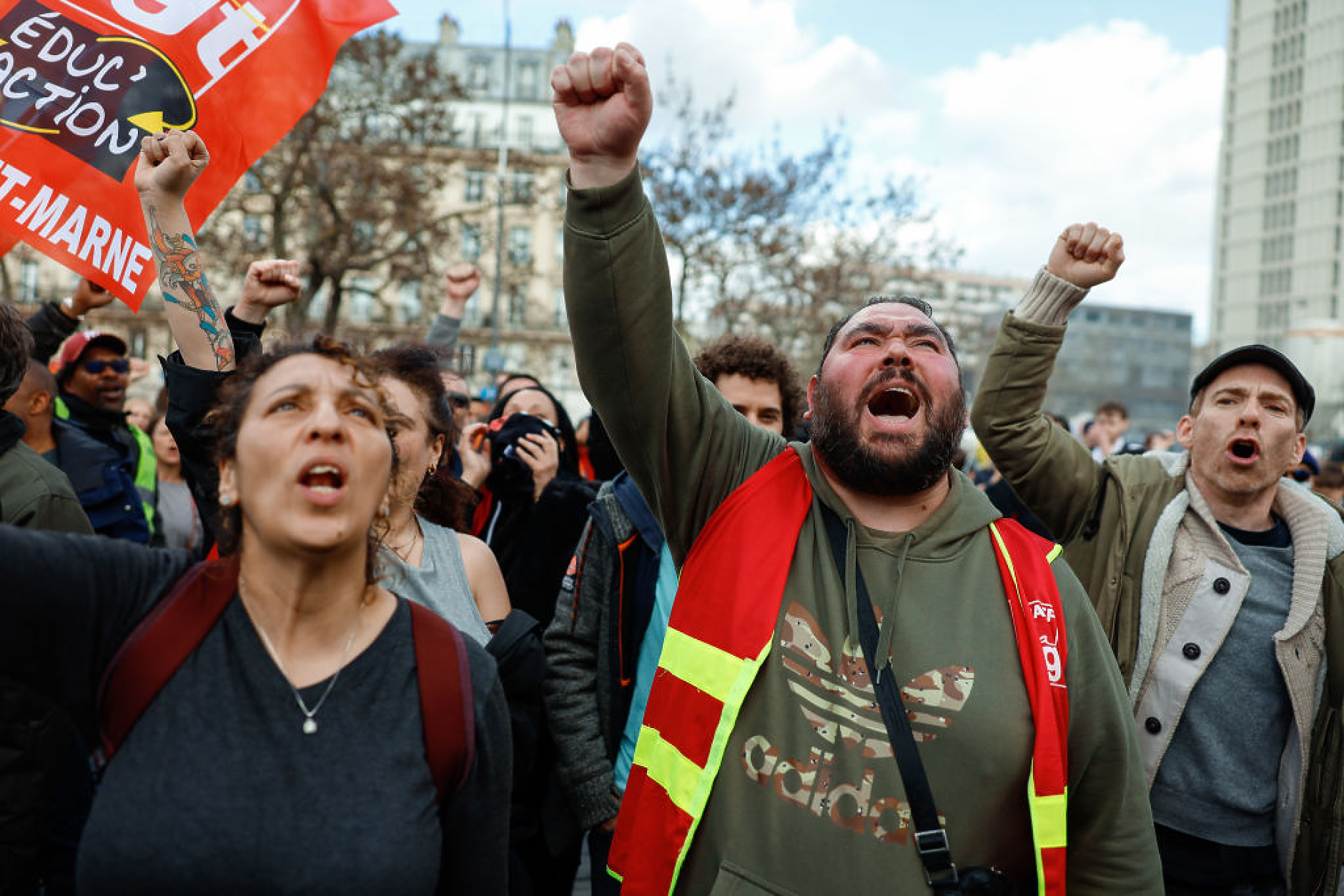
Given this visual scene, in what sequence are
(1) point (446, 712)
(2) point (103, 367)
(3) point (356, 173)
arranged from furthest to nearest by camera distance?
(3) point (356, 173) → (2) point (103, 367) → (1) point (446, 712)

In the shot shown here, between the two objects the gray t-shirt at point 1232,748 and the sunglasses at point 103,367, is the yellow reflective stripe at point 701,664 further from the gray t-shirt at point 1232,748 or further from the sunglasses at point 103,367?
the sunglasses at point 103,367

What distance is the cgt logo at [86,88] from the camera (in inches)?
118

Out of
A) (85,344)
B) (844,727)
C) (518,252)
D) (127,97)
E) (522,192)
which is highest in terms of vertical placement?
(518,252)

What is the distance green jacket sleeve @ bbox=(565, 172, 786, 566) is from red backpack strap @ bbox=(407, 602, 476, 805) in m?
0.57

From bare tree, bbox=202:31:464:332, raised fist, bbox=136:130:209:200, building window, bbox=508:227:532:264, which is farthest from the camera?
building window, bbox=508:227:532:264

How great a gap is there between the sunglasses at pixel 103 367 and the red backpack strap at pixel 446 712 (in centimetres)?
421

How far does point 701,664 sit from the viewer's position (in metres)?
2.33

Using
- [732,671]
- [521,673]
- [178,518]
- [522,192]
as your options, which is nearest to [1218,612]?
[732,671]

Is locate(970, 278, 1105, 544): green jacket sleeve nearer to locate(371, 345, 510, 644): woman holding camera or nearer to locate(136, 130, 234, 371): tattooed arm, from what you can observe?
locate(371, 345, 510, 644): woman holding camera

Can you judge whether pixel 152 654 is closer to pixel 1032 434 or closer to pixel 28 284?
pixel 1032 434

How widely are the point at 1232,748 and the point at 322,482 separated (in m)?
2.63

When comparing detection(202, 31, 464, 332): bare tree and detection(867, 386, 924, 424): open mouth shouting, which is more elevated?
detection(202, 31, 464, 332): bare tree

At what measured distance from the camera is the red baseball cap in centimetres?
560

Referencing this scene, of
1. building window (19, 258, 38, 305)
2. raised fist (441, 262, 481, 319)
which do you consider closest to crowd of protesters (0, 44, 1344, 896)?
raised fist (441, 262, 481, 319)
